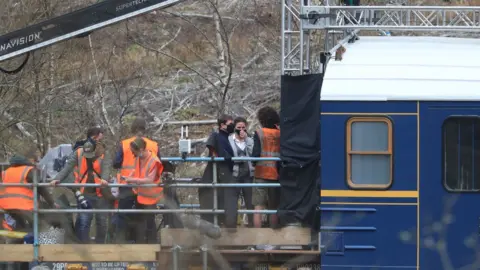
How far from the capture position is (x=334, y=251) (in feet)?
34.8

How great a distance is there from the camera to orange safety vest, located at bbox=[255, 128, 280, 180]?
11291mm

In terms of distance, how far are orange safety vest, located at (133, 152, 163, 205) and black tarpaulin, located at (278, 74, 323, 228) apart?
1.54 metres

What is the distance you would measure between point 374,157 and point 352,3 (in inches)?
104

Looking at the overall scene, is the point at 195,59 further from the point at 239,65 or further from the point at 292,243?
the point at 292,243

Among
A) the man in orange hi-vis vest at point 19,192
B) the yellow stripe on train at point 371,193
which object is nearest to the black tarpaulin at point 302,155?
the yellow stripe on train at point 371,193

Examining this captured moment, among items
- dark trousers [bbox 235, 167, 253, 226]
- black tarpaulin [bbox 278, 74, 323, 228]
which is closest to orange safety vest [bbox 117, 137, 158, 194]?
dark trousers [bbox 235, 167, 253, 226]

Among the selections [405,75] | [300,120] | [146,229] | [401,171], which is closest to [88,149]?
[146,229]

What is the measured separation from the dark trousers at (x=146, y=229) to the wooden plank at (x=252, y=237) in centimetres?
31

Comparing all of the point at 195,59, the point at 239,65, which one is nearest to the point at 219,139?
the point at 239,65

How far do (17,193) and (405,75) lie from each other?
16.8ft

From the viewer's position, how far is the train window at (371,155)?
10641mm

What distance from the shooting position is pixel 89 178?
449 inches

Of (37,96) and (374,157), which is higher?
(37,96)

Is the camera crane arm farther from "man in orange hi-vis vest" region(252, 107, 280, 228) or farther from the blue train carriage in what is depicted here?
the blue train carriage
